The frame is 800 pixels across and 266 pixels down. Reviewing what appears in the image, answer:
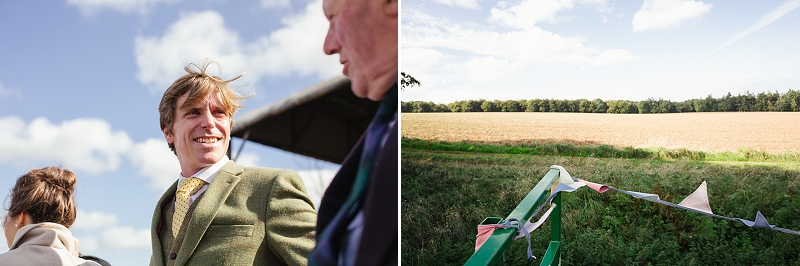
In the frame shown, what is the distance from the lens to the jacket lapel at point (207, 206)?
1332 mm

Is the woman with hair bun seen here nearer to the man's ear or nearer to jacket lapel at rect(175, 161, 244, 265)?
jacket lapel at rect(175, 161, 244, 265)

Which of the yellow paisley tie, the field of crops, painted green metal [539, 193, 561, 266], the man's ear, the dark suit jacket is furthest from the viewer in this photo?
the field of crops

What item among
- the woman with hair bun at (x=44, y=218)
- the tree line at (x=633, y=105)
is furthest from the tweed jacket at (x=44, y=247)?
the tree line at (x=633, y=105)

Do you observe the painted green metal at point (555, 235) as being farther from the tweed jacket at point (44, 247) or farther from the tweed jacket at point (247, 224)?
the tweed jacket at point (44, 247)

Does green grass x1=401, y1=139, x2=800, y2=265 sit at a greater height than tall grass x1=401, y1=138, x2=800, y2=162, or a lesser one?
lesser

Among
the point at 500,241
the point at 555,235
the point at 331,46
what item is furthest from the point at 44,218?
the point at 555,235

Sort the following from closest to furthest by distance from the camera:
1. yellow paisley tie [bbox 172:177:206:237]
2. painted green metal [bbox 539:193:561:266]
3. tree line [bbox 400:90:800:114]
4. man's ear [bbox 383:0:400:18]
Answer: man's ear [bbox 383:0:400:18], yellow paisley tie [bbox 172:177:206:237], painted green metal [bbox 539:193:561:266], tree line [bbox 400:90:800:114]

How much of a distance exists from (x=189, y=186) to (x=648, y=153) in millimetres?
3265

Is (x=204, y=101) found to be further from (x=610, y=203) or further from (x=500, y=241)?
(x=610, y=203)

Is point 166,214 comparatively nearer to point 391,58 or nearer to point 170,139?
point 170,139

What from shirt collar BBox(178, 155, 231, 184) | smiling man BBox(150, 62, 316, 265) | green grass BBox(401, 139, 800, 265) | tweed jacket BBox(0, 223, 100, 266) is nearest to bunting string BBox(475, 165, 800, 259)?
smiling man BBox(150, 62, 316, 265)

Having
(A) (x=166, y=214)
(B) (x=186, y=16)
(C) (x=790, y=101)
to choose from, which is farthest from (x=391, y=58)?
(C) (x=790, y=101)

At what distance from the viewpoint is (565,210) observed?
4.16m

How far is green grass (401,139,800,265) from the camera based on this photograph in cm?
356
